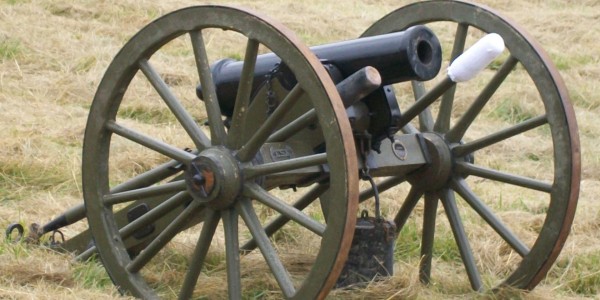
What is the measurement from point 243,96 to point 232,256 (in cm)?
57

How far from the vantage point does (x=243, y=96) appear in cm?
417

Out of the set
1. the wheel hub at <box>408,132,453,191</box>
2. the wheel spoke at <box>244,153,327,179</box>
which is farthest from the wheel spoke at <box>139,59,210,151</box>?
the wheel hub at <box>408,132,453,191</box>

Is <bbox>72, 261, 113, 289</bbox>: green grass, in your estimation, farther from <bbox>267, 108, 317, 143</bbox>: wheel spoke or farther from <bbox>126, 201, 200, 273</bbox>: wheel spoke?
<bbox>267, 108, 317, 143</bbox>: wheel spoke

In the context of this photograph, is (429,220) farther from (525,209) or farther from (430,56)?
(525,209)

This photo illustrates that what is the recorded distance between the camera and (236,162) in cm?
419

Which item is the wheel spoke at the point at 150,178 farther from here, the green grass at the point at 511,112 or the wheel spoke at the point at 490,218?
the green grass at the point at 511,112

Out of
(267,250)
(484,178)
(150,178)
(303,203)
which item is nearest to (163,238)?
(150,178)

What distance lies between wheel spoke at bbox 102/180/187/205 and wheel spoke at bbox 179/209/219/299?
16 centimetres

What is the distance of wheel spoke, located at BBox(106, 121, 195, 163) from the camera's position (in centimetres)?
433

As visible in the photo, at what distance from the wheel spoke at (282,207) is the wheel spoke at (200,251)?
191 millimetres

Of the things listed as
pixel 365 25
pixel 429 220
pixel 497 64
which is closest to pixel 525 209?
pixel 429 220

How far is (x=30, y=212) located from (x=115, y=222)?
141cm

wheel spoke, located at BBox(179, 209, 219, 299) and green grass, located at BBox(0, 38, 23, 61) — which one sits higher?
green grass, located at BBox(0, 38, 23, 61)

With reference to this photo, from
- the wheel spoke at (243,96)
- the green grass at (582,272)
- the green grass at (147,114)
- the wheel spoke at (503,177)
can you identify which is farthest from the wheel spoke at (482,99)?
the green grass at (147,114)
